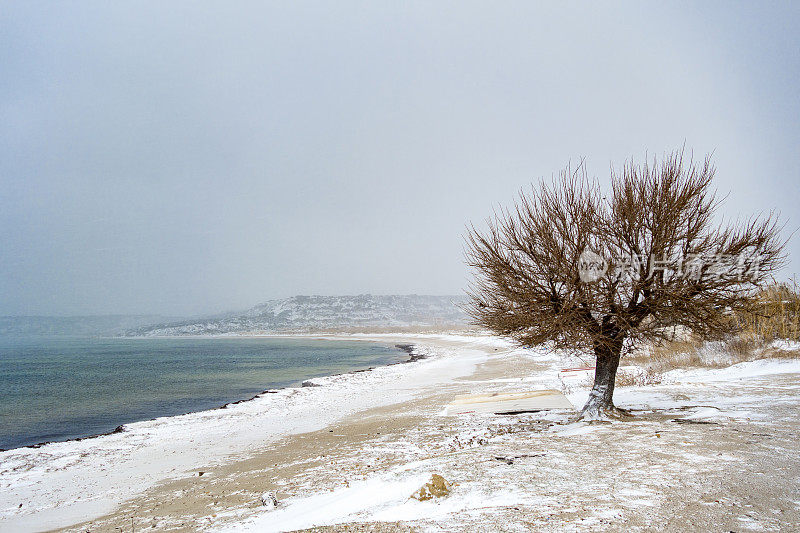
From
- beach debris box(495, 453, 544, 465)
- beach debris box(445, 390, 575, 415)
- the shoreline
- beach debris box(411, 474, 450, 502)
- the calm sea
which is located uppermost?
beach debris box(411, 474, 450, 502)

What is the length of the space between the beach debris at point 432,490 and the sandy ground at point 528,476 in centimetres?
12

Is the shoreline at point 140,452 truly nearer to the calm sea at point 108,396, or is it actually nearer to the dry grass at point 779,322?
the calm sea at point 108,396

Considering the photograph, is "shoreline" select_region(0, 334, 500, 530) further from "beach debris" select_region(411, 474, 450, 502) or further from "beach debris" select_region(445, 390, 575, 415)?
"beach debris" select_region(411, 474, 450, 502)

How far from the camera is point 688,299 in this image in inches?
362

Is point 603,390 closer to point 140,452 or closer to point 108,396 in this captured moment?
point 140,452

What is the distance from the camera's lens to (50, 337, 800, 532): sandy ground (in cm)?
508

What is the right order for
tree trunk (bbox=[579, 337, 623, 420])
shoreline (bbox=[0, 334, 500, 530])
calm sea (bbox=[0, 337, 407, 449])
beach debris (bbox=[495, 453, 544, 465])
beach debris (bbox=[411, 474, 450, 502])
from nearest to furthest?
beach debris (bbox=[411, 474, 450, 502]) < beach debris (bbox=[495, 453, 544, 465]) < shoreline (bbox=[0, 334, 500, 530]) < tree trunk (bbox=[579, 337, 623, 420]) < calm sea (bbox=[0, 337, 407, 449])

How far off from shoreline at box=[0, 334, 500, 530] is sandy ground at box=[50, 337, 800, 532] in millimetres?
1027

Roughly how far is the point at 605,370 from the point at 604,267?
2.55m

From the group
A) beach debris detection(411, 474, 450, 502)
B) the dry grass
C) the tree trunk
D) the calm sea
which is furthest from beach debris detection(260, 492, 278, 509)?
the dry grass

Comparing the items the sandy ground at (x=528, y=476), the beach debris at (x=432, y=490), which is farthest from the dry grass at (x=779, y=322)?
the beach debris at (x=432, y=490)

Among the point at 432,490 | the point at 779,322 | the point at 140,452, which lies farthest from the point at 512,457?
the point at 779,322

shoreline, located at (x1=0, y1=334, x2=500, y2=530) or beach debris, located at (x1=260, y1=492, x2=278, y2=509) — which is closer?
beach debris, located at (x1=260, y1=492, x2=278, y2=509)

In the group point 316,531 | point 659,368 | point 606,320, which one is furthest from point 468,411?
point 659,368
